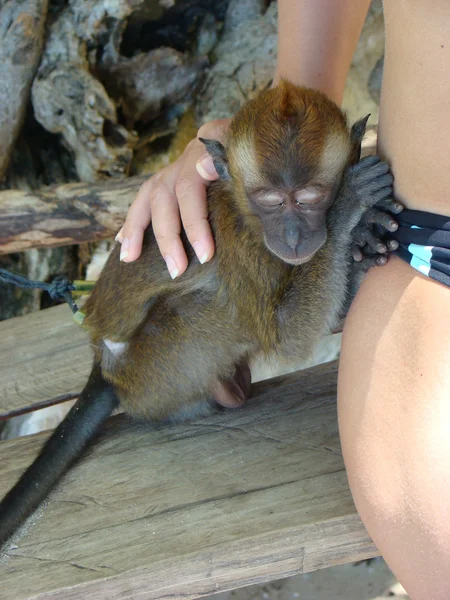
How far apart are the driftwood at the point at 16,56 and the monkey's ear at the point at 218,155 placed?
2041 mm

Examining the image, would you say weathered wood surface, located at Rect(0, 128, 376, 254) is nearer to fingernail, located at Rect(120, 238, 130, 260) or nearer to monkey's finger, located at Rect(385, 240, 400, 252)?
fingernail, located at Rect(120, 238, 130, 260)

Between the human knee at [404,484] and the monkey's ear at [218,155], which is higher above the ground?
the monkey's ear at [218,155]

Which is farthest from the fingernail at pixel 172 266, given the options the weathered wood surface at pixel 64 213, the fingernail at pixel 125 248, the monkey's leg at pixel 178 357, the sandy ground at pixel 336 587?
the sandy ground at pixel 336 587

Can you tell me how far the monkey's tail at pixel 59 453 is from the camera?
1.45 m

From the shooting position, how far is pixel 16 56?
3254 millimetres

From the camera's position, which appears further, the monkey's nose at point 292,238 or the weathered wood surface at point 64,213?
the weathered wood surface at point 64,213

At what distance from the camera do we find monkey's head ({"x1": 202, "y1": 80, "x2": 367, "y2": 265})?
144 cm

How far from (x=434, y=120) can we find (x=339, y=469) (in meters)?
0.73

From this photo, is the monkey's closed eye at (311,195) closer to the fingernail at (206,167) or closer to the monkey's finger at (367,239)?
the monkey's finger at (367,239)

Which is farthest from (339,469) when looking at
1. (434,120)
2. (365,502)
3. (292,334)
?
(434,120)

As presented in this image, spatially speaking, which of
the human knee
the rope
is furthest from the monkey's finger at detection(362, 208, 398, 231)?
the rope

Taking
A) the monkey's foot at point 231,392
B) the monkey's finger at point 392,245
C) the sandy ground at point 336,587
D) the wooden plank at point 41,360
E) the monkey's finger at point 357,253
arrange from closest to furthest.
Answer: the monkey's finger at point 392,245 < the monkey's finger at point 357,253 < the monkey's foot at point 231,392 < the wooden plank at point 41,360 < the sandy ground at point 336,587

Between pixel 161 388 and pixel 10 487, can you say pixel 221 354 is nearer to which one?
pixel 161 388

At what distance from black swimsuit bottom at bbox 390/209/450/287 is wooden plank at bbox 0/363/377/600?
1.66ft
